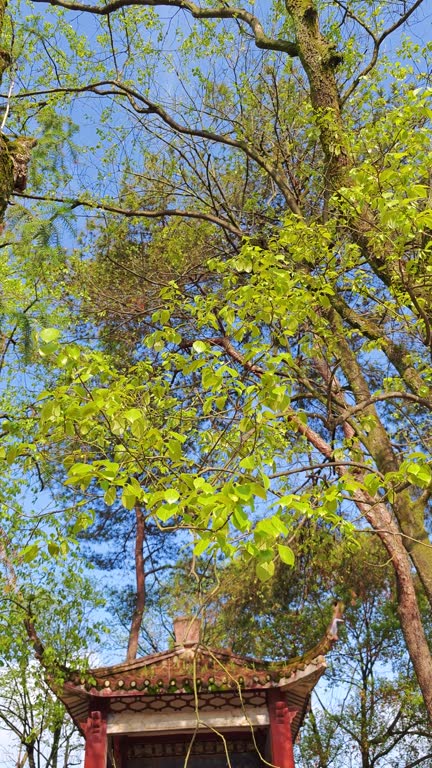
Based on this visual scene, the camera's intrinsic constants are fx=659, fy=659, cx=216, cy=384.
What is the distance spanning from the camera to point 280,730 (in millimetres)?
7434

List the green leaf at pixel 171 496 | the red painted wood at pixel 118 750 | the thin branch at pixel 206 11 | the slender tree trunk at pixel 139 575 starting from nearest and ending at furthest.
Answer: the green leaf at pixel 171 496, the thin branch at pixel 206 11, the red painted wood at pixel 118 750, the slender tree trunk at pixel 139 575

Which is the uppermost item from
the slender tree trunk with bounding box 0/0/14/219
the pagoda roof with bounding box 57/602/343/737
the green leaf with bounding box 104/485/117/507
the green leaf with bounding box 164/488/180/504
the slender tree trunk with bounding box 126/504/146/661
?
the slender tree trunk with bounding box 126/504/146/661

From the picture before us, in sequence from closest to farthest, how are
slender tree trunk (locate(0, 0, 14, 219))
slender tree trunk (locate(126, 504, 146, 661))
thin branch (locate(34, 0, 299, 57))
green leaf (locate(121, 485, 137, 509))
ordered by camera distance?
green leaf (locate(121, 485, 137, 509))
slender tree trunk (locate(0, 0, 14, 219))
thin branch (locate(34, 0, 299, 57))
slender tree trunk (locate(126, 504, 146, 661))

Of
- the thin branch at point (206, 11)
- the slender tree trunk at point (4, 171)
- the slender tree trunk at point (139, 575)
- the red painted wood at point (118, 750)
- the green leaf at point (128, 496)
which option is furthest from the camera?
the slender tree trunk at point (139, 575)

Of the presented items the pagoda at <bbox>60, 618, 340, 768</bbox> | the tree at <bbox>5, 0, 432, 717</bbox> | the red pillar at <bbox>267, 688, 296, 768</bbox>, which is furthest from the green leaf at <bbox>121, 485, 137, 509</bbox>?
the red pillar at <bbox>267, 688, 296, 768</bbox>

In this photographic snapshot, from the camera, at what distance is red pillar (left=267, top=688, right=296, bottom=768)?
7.32 m

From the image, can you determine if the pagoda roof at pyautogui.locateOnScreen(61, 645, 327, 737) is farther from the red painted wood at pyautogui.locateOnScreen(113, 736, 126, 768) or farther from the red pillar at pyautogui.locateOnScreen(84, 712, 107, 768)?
the red painted wood at pyautogui.locateOnScreen(113, 736, 126, 768)

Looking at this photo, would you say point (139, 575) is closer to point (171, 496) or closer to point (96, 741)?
point (96, 741)

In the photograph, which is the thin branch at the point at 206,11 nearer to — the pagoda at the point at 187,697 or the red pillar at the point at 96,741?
the pagoda at the point at 187,697

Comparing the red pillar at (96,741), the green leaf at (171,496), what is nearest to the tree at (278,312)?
the green leaf at (171,496)

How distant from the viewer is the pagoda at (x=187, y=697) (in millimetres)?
7230

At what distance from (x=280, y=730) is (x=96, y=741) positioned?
2.06 m

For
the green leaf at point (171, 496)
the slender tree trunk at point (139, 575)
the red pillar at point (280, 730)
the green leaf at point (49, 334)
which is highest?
the slender tree trunk at point (139, 575)

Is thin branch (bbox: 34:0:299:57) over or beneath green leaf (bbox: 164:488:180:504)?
over
